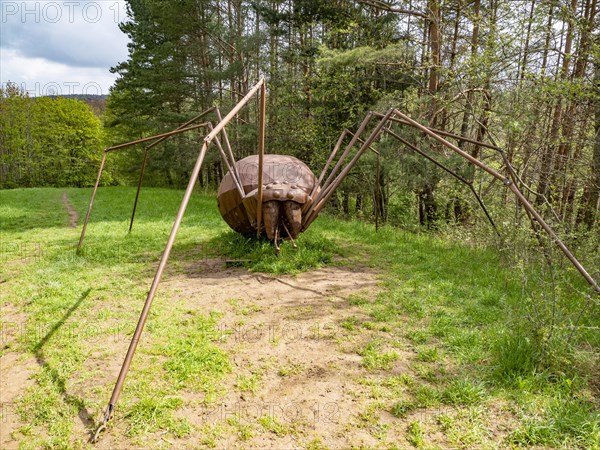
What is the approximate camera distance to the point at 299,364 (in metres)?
3.10

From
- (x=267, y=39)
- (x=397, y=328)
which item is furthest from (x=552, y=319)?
(x=267, y=39)

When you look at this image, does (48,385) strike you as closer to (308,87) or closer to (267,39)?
(308,87)

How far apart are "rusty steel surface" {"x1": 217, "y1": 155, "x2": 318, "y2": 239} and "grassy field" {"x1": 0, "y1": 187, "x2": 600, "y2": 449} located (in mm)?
737

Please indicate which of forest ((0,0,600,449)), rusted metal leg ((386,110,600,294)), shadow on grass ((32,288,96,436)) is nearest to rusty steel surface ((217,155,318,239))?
forest ((0,0,600,449))

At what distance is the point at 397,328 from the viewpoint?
3773 millimetres

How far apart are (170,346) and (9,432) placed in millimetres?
1269

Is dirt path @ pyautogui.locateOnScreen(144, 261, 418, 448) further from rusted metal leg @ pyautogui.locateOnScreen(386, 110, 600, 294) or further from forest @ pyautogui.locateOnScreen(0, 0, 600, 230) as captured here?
forest @ pyautogui.locateOnScreen(0, 0, 600, 230)

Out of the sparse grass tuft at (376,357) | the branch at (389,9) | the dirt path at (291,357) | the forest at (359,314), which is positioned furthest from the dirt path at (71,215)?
the branch at (389,9)

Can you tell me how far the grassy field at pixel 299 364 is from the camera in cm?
227

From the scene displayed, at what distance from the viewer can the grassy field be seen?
2.27m

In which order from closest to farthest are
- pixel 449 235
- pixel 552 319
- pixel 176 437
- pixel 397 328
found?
pixel 176 437 < pixel 552 319 < pixel 397 328 < pixel 449 235

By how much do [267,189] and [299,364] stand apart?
310 centimetres

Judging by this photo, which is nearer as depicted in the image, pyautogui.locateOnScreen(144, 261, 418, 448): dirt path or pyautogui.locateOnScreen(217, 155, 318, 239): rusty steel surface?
pyautogui.locateOnScreen(144, 261, 418, 448): dirt path

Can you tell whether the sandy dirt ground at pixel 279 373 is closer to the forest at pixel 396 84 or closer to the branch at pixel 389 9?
the forest at pixel 396 84
